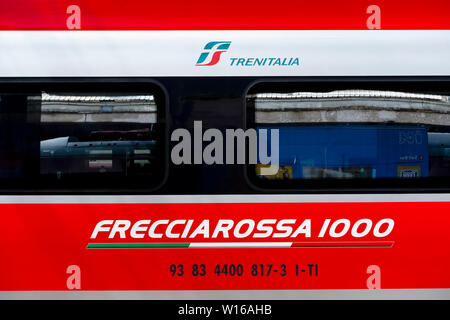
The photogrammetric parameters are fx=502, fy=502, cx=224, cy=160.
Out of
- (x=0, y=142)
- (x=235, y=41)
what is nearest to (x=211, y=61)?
(x=235, y=41)

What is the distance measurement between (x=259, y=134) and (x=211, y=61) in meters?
0.67

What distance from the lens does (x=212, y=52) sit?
3.85 m

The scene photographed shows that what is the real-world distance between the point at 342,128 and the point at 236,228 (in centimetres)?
112

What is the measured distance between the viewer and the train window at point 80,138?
387 centimetres

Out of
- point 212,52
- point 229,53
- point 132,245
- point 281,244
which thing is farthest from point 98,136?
point 281,244

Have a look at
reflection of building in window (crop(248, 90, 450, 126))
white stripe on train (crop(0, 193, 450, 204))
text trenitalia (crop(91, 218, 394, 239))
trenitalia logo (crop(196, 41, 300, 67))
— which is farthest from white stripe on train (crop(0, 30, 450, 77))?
text trenitalia (crop(91, 218, 394, 239))

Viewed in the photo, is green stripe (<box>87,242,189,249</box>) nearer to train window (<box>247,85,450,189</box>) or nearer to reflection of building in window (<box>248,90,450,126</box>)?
train window (<box>247,85,450,189</box>)

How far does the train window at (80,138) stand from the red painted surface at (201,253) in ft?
0.82

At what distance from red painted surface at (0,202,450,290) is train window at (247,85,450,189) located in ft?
0.72

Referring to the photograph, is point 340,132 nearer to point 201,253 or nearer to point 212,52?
point 212,52
